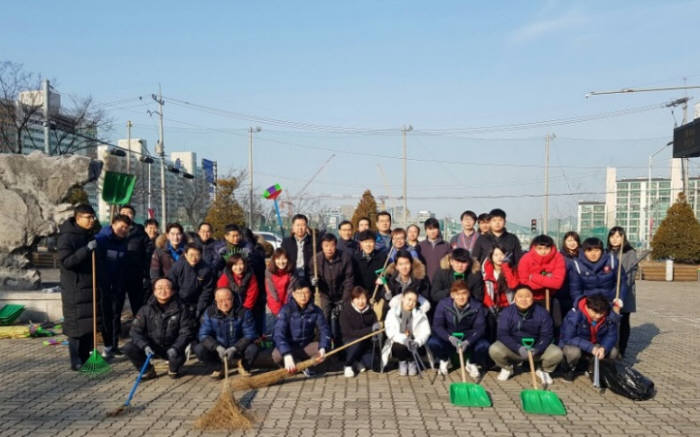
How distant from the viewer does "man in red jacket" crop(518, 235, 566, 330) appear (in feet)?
19.9

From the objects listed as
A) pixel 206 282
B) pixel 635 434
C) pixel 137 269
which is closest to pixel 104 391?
pixel 206 282

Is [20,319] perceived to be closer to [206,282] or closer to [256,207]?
[206,282]

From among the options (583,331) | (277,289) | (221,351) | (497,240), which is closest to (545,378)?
(583,331)

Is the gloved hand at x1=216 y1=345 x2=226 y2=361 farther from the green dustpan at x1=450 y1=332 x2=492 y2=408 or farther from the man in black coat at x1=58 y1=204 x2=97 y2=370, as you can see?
the green dustpan at x1=450 y1=332 x2=492 y2=408

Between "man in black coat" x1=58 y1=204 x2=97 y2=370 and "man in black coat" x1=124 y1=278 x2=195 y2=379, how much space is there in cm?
79

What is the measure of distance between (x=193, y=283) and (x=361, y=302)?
196cm

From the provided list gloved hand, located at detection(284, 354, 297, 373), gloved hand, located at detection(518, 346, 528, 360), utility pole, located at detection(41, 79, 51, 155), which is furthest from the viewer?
utility pole, located at detection(41, 79, 51, 155)

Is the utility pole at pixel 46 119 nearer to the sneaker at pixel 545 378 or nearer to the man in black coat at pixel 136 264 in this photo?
the man in black coat at pixel 136 264

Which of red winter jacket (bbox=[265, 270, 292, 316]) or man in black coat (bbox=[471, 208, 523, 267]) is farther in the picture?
man in black coat (bbox=[471, 208, 523, 267])

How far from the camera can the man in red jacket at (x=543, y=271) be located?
6055 millimetres

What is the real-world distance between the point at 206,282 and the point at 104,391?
1566 mm

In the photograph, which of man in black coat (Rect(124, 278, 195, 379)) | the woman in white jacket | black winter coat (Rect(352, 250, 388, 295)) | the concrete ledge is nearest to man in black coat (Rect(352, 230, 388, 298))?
black winter coat (Rect(352, 250, 388, 295))

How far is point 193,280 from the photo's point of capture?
6.38 meters

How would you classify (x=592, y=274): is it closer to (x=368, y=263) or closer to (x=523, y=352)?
(x=523, y=352)
